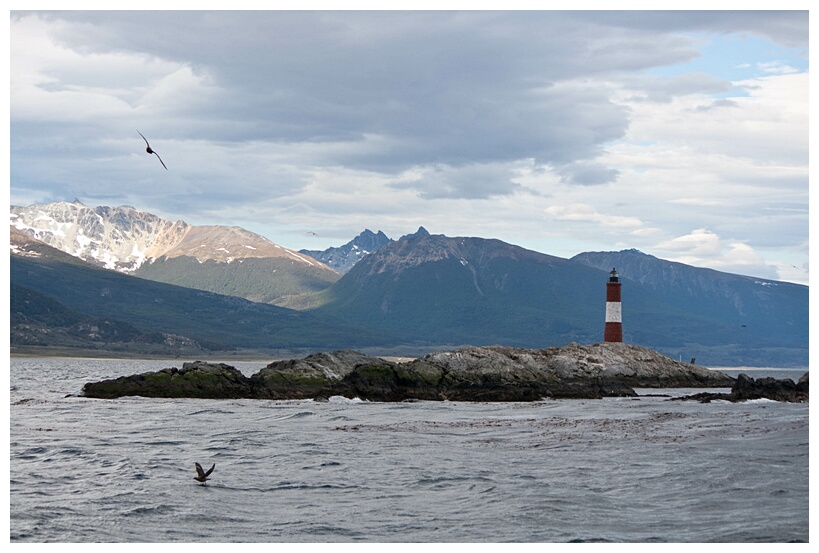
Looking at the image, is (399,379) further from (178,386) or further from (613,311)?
(613,311)

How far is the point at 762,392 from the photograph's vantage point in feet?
300

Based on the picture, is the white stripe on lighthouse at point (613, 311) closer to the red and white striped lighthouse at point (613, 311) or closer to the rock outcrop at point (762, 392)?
the red and white striped lighthouse at point (613, 311)

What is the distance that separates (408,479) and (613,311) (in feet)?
303

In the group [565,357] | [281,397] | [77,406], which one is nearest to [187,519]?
[77,406]

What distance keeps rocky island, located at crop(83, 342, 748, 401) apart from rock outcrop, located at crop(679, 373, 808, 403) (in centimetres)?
1061

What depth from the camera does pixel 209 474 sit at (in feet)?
132

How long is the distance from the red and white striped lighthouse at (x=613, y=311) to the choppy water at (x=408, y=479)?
59656 mm

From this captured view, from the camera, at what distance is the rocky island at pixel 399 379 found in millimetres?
89375

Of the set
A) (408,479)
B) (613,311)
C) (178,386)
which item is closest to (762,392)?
(613,311)

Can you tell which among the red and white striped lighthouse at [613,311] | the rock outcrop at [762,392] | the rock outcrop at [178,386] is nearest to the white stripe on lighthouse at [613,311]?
the red and white striped lighthouse at [613,311]

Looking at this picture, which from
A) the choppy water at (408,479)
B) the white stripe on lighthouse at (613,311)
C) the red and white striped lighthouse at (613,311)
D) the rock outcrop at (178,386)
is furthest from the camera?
the white stripe on lighthouse at (613,311)

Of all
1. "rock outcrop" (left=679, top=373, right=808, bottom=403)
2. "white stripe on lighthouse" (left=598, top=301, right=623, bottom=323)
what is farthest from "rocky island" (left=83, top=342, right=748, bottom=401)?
"white stripe on lighthouse" (left=598, top=301, right=623, bottom=323)

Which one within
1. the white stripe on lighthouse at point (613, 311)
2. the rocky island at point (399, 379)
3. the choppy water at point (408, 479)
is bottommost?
the choppy water at point (408, 479)

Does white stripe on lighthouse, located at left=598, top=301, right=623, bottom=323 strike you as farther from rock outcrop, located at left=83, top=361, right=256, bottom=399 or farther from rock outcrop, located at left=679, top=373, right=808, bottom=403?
rock outcrop, located at left=83, top=361, right=256, bottom=399
